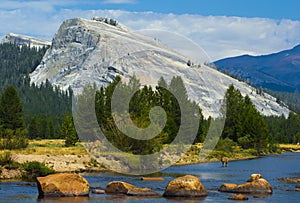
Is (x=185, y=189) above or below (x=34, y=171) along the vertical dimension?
above

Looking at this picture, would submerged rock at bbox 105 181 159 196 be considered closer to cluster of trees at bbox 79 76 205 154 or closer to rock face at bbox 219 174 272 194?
rock face at bbox 219 174 272 194

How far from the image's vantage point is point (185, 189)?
138 feet

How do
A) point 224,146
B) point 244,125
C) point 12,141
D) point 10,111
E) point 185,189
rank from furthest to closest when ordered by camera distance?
point 244,125 → point 224,146 → point 10,111 → point 12,141 → point 185,189

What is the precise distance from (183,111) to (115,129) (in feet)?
120

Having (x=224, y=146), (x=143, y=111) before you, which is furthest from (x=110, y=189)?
(x=224, y=146)

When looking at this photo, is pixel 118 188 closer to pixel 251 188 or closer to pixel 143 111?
pixel 251 188

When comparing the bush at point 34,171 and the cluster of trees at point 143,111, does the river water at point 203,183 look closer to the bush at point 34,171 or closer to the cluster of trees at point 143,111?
the bush at point 34,171

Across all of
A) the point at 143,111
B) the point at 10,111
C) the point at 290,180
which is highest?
the point at 143,111

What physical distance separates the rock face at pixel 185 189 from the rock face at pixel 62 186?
601 centimetres

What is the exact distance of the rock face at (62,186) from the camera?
40.7 meters

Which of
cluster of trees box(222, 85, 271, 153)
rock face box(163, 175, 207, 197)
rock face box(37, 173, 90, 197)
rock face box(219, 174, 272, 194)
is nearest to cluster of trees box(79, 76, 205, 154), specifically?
cluster of trees box(222, 85, 271, 153)

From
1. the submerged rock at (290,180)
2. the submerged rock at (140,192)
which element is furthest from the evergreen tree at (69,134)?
the submerged rock at (140,192)

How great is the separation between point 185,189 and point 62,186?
8778mm

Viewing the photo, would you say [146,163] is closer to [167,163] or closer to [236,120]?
[167,163]
